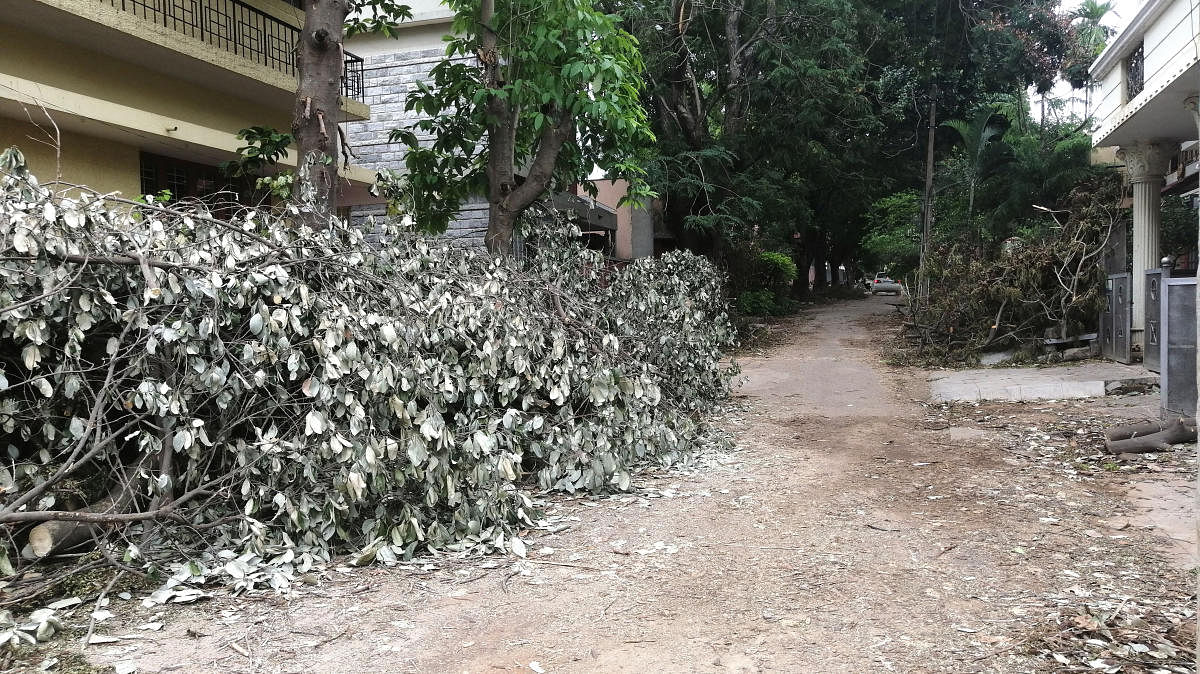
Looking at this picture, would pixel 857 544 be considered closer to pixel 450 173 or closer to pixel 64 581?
pixel 64 581

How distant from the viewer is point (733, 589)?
3889 millimetres

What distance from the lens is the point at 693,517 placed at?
5164 millimetres

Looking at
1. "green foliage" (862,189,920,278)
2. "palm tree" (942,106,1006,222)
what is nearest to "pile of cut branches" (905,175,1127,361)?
"palm tree" (942,106,1006,222)

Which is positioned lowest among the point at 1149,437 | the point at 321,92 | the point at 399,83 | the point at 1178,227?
the point at 1149,437

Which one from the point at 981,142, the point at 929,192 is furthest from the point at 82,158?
the point at 929,192

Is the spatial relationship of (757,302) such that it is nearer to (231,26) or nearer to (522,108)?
(522,108)

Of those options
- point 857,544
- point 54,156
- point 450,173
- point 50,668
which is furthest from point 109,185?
point 857,544

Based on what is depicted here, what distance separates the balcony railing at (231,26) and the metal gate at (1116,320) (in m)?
11.6

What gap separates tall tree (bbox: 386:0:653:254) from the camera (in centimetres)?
759

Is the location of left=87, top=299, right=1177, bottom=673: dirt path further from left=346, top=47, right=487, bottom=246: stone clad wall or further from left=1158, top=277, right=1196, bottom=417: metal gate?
left=346, top=47, right=487, bottom=246: stone clad wall

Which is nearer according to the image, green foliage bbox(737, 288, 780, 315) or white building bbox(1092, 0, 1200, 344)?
white building bbox(1092, 0, 1200, 344)

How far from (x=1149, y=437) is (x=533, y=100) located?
6154mm

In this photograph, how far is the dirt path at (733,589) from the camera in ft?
10.4

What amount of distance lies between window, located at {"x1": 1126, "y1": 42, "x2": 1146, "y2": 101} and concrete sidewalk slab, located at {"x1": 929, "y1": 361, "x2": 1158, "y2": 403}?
4.01 meters
